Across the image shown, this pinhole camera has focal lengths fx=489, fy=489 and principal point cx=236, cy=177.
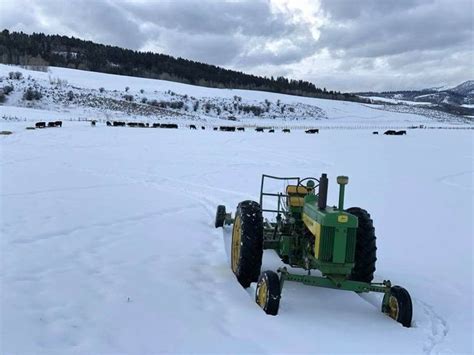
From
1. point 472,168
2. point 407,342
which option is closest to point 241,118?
point 472,168

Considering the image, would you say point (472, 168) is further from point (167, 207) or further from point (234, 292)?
point (234, 292)

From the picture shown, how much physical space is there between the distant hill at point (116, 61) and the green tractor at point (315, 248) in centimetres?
13735

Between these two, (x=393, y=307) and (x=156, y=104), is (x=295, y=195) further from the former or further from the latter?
(x=156, y=104)

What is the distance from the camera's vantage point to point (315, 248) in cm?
538

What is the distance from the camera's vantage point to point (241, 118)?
10188 cm

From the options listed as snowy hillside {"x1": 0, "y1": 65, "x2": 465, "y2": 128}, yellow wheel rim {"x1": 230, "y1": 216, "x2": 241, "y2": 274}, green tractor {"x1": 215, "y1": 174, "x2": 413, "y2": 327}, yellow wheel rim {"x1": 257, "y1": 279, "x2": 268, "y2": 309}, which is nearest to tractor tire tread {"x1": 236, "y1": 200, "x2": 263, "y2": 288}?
green tractor {"x1": 215, "y1": 174, "x2": 413, "y2": 327}

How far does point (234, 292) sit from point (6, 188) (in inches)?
299

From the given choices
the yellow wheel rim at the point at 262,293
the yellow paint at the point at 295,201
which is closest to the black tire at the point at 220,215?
the yellow paint at the point at 295,201

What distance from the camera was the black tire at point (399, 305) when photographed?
16.8 ft

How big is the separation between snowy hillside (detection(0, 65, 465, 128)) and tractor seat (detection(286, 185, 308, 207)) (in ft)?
139

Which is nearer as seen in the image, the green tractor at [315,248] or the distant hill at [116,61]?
the green tractor at [315,248]

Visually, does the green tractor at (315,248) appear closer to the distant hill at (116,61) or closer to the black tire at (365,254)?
the black tire at (365,254)

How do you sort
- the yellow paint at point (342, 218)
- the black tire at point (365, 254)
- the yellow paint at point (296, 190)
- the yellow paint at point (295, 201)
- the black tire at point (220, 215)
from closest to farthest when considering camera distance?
1. the yellow paint at point (342, 218)
2. the black tire at point (365, 254)
3. the yellow paint at point (295, 201)
4. the yellow paint at point (296, 190)
5. the black tire at point (220, 215)

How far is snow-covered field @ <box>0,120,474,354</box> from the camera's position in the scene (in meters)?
4.55
